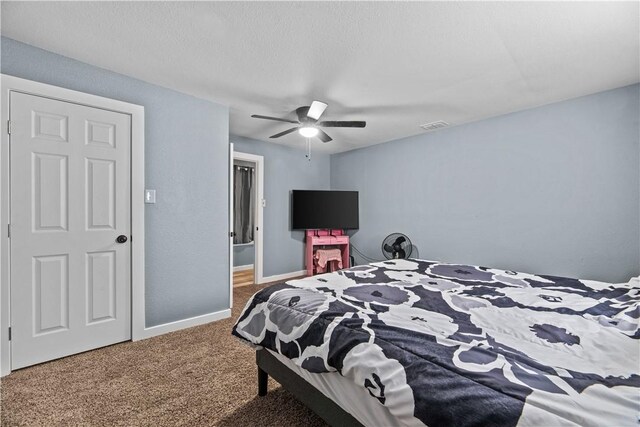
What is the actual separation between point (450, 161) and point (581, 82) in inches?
58.7

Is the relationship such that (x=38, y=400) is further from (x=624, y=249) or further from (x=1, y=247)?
(x=624, y=249)

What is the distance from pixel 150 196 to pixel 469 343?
8.75 feet

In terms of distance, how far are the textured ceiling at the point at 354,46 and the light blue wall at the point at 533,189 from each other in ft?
1.06

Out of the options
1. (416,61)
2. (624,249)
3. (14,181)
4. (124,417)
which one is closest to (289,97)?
(416,61)

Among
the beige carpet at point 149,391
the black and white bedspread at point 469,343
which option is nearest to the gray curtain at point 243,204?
the beige carpet at point 149,391

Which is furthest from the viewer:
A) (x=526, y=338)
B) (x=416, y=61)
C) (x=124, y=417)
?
(x=416, y=61)

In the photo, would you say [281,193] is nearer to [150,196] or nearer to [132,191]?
[150,196]

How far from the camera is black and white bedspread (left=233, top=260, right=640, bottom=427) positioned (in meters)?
0.80

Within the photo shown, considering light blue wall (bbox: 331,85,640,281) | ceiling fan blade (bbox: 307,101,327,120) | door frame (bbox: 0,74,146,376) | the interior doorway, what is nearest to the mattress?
door frame (bbox: 0,74,146,376)

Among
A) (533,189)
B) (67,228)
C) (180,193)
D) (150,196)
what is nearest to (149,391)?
(67,228)

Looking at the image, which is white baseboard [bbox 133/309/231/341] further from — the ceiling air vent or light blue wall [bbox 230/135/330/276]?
the ceiling air vent

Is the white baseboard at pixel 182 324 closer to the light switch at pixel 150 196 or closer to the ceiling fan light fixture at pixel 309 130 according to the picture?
the light switch at pixel 150 196

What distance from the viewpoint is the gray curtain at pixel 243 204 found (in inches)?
228

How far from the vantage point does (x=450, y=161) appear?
12.6ft
